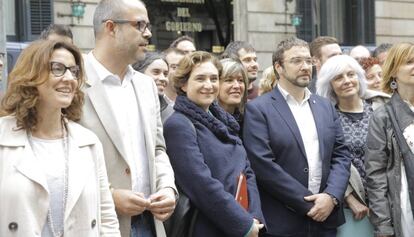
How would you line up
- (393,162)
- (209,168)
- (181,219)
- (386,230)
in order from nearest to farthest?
1. (181,219)
2. (209,168)
3. (386,230)
4. (393,162)

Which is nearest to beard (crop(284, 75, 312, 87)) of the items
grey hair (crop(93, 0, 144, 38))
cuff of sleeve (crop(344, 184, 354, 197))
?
cuff of sleeve (crop(344, 184, 354, 197))

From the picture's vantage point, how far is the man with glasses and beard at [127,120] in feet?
15.4

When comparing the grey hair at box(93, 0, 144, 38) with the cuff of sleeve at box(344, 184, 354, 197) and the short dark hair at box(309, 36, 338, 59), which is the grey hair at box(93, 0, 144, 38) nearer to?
the cuff of sleeve at box(344, 184, 354, 197)

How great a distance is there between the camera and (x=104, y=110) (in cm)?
471

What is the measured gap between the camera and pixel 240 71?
630 cm

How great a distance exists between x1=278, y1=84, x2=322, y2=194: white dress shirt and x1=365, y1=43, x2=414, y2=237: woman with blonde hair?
40cm

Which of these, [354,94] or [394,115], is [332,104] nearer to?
[354,94]

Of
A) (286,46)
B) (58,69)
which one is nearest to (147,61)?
(286,46)

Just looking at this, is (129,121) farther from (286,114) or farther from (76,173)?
Answer: (286,114)

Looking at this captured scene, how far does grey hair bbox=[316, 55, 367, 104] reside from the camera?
6797 millimetres

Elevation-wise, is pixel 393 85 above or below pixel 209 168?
above

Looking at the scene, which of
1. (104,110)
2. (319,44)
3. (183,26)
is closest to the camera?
(104,110)

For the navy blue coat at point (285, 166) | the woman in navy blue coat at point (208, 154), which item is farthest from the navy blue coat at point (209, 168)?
the navy blue coat at point (285, 166)

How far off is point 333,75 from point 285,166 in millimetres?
1109
